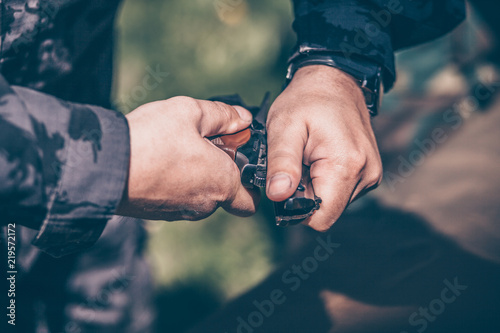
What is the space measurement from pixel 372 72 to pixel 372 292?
103 cm

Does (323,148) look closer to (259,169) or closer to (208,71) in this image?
(259,169)

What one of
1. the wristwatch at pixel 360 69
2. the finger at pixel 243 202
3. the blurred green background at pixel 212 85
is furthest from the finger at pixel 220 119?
the blurred green background at pixel 212 85

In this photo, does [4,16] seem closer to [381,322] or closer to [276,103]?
[276,103]

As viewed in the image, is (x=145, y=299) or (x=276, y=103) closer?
(x=276, y=103)

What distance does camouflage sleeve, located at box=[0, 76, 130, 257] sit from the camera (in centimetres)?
58

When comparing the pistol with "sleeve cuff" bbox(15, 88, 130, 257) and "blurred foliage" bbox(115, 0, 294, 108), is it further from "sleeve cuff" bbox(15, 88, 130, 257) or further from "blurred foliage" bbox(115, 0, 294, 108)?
"blurred foliage" bbox(115, 0, 294, 108)

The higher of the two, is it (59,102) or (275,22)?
(59,102)

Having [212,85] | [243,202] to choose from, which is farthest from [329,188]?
[212,85]

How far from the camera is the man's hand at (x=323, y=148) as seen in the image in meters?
0.84

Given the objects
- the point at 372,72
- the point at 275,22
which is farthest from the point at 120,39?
the point at 372,72

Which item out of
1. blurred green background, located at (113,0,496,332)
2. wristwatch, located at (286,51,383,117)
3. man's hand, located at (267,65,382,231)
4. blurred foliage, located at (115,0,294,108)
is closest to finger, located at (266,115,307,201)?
man's hand, located at (267,65,382,231)

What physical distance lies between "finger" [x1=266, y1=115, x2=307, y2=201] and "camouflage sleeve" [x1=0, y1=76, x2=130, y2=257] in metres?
0.32

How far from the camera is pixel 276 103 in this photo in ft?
3.47

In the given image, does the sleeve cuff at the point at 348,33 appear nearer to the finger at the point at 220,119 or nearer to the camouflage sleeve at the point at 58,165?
the finger at the point at 220,119
